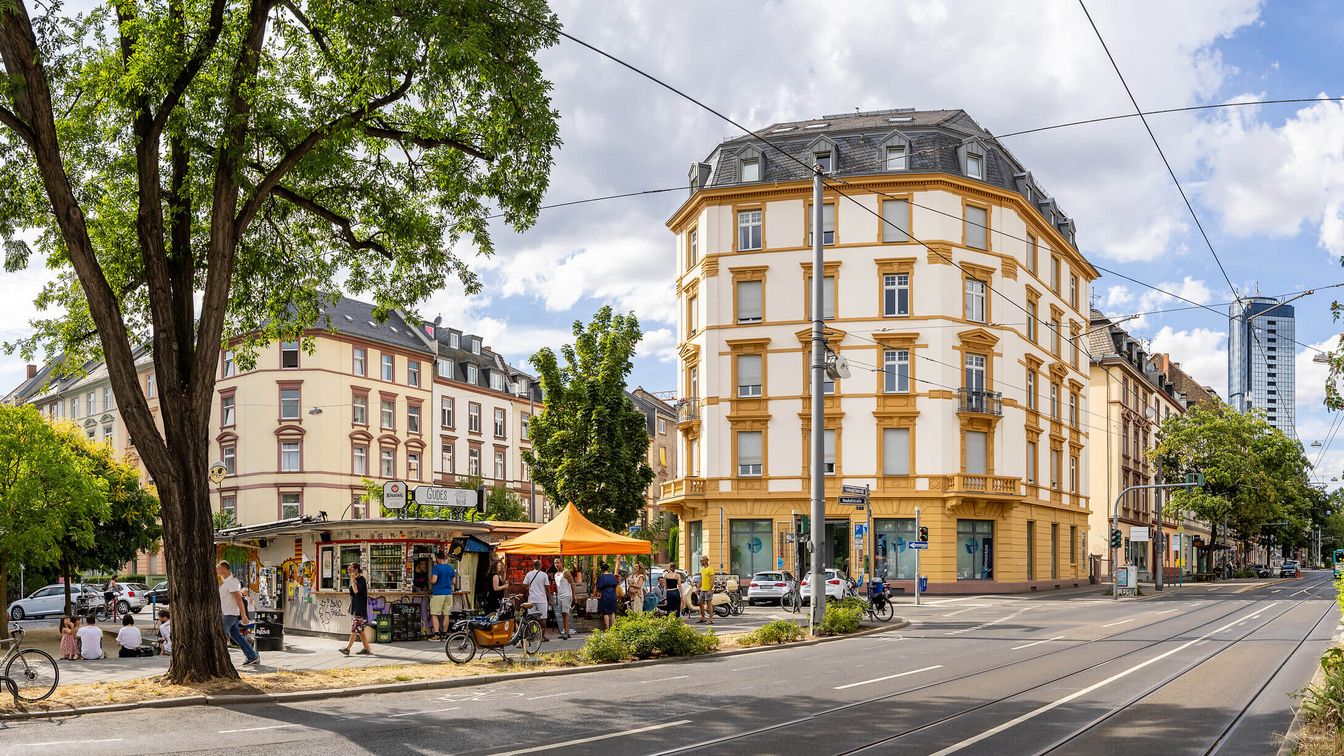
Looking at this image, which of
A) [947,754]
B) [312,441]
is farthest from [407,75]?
[312,441]

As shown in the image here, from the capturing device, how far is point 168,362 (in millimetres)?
16906

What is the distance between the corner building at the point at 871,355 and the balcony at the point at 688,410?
4.3 inches

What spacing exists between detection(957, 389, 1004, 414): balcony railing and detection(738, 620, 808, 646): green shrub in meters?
27.0

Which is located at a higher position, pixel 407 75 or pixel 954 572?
pixel 407 75

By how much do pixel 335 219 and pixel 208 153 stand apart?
3.00 m

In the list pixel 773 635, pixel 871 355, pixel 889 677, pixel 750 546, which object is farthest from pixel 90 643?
pixel 871 355

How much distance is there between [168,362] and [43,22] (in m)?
4.72

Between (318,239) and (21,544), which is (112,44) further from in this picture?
(21,544)

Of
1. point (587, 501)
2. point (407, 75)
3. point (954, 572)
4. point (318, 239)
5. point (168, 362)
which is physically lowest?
point (954, 572)

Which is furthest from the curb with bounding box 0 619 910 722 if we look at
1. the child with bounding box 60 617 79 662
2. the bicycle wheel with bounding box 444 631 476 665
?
the child with bounding box 60 617 79 662

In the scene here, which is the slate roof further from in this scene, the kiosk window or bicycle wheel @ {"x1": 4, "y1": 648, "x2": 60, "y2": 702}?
bicycle wheel @ {"x1": 4, "y1": 648, "x2": 60, "y2": 702}

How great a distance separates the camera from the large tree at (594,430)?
43.2m

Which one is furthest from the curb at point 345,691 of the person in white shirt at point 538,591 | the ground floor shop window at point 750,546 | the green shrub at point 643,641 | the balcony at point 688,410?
the balcony at point 688,410

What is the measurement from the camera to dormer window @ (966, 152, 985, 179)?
5181 cm
